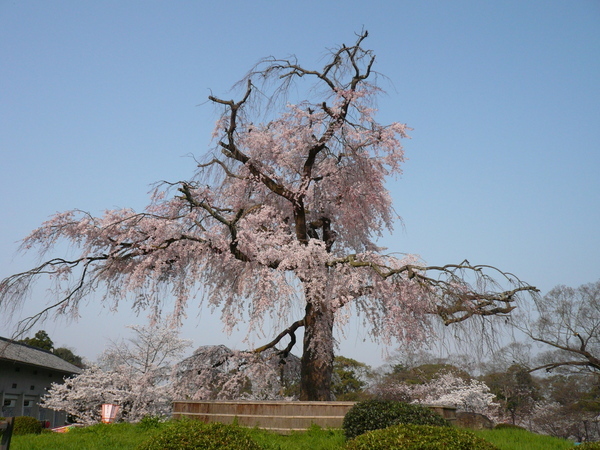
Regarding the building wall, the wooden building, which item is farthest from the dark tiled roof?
the building wall

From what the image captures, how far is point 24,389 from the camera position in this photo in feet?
90.0

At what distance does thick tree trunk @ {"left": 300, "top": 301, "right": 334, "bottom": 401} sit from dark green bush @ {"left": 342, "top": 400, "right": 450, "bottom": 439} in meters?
4.28

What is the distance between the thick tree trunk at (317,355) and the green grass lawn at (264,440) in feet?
9.81

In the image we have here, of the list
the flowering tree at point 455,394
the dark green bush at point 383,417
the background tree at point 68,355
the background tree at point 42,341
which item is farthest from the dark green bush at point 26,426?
the background tree at point 68,355

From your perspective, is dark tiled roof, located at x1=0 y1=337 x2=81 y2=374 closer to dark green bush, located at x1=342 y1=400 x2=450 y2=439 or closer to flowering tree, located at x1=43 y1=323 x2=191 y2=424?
flowering tree, located at x1=43 y1=323 x2=191 y2=424

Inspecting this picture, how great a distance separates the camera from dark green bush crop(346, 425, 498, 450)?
666 cm

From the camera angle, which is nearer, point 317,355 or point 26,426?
point 317,355

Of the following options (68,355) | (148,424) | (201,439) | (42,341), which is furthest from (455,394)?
(68,355)

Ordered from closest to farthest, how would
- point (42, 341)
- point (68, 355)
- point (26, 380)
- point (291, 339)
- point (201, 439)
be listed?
point (201, 439), point (291, 339), point (26, 380), point (42, 341), point (68, 355)

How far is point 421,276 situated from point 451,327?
1.42 metres

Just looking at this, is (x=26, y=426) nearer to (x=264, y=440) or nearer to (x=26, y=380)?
(x=264, y=440)

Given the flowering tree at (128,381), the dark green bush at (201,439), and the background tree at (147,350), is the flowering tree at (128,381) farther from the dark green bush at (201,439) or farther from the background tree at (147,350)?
the dark green bush at (201,439)

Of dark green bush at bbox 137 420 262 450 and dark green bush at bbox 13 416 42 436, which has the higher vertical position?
dark green bush at bbox 137 420 262 450

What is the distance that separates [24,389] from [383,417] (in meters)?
25.2
